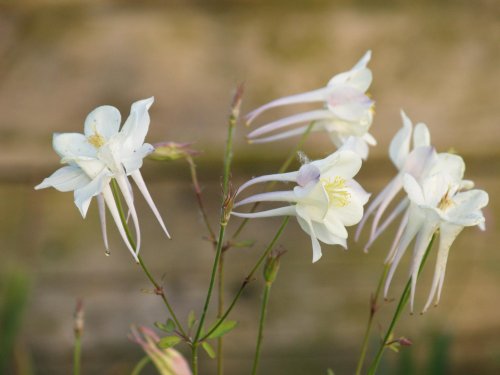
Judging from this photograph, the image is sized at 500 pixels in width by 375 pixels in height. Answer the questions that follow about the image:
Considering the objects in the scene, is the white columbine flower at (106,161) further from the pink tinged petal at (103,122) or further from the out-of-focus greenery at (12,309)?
the out-of-focus greenery at (12,309)

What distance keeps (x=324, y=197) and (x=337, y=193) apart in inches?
2.9

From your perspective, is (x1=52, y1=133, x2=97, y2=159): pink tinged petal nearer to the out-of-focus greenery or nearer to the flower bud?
the flower bud

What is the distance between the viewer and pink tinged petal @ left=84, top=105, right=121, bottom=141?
752mm

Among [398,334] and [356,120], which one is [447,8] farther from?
[356,120]

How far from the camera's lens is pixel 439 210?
2.39ft

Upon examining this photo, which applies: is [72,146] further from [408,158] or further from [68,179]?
[408,158]

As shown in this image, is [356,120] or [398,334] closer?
[356,120]

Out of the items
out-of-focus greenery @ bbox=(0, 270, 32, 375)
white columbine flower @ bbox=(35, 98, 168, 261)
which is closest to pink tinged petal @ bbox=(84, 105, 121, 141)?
white columbine flower @ bbox=(35, 98, 168, 261)

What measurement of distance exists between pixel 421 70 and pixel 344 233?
1.58 m

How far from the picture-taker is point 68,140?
0.78 meters

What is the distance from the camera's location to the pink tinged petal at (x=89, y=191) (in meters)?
0.68

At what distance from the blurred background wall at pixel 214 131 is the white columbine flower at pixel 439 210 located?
138cm

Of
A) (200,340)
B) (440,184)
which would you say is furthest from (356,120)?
(200,340)

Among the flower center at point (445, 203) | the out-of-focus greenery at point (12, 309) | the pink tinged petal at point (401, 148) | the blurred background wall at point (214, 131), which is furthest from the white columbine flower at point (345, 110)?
the blurred background wall at point (214, 131)
